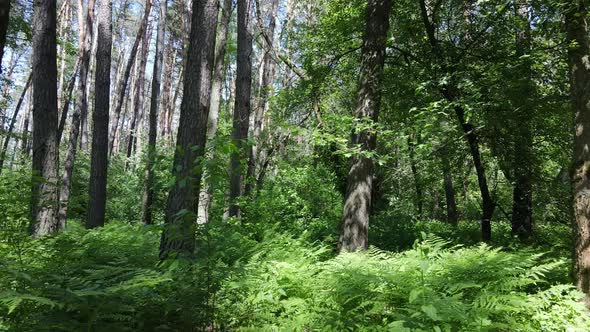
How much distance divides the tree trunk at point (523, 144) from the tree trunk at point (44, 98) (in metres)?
9.10

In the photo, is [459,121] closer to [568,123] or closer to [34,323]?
[568,123]

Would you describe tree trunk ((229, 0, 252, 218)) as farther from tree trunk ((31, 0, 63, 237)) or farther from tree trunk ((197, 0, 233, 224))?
tree trunk ((31, 0, 63, 237))

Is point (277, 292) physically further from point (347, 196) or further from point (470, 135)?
point (470, 135)

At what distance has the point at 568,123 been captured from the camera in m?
8.68

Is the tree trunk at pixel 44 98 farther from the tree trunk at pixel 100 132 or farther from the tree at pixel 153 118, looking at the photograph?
the tree at pixel 153 118

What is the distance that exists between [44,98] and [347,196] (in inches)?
249

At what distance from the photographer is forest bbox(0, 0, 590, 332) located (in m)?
3.90

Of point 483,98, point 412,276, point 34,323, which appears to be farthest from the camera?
point 483,98

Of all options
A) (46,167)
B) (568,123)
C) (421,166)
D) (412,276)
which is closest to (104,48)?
(46,167)

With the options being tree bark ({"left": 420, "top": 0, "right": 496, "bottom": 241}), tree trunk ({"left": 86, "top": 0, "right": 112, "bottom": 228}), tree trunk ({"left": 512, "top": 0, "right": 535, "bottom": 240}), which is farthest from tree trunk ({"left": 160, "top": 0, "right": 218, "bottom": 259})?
tree trunk ({"left": 86, "top": 0, "right": 112, "bottom": 228})

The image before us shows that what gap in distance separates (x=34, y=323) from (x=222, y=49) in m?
10.2

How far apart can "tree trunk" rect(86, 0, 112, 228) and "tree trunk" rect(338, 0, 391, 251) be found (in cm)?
729

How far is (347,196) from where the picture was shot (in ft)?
22.9

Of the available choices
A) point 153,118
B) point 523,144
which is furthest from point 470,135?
point 153,118
